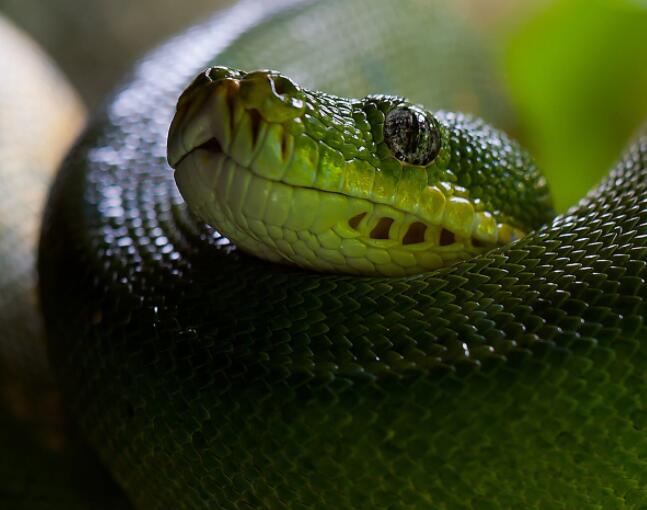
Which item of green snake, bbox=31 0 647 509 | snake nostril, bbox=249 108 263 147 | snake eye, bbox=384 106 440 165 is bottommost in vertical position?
green snake, bbox=31 0 647 509

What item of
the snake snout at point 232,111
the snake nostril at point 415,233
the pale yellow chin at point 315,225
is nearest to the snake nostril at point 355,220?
the pale yellow chin at point 315,225

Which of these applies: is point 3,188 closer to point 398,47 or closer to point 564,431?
point 398,47

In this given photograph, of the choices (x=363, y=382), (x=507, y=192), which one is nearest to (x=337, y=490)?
(x=363, y=382)

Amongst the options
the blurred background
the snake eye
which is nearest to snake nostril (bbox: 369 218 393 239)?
the snake eye

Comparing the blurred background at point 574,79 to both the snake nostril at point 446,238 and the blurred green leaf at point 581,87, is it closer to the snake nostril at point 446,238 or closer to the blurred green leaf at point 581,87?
the blurred green leaf at point 581,87

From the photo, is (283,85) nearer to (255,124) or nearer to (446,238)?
(255,124)

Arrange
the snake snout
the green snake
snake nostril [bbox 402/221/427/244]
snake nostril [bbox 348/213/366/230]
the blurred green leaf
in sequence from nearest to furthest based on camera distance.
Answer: the green snake, the snake snout, snake nostril [bbox 348/213/366/230], snake nostril [bbox 402/221/427/244], the blurred green leaf

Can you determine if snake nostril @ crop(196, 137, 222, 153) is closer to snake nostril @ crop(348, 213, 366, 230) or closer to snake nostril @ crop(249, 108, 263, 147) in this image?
snake nostril @ crop(249, 108, 263, 147)
